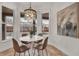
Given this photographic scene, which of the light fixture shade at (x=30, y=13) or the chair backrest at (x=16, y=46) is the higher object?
the light fixture shade at (x=30, y=13)

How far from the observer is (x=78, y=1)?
7.46 feet

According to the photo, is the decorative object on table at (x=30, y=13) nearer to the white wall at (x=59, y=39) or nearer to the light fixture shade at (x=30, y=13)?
the light fixture shade at (x=30, y=13)

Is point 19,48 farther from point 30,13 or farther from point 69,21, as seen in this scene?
point 69,21

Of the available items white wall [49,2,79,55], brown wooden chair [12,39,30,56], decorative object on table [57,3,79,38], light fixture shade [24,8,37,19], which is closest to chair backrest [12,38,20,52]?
brown wooden chair [12,39,30,56]

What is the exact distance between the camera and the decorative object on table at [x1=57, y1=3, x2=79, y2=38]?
88.0 inches

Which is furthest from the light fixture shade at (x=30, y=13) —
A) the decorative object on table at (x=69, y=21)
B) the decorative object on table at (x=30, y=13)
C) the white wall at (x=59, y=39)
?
the decorative object on table at (x=69, y=21)

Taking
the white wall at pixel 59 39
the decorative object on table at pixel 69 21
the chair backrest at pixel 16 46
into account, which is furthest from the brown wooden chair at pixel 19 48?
the decorative object on table at pixel 69 21

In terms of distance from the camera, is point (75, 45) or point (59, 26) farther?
point (59, 26)

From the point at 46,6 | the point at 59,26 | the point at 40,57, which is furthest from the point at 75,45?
the point at 46,6

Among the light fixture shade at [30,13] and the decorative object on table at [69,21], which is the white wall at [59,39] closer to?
the decorative object on table at [69,21]

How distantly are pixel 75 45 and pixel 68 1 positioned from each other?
0.80m

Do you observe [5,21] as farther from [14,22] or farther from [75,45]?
[75,45]

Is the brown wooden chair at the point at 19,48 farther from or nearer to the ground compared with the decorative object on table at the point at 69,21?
nearer to the ground

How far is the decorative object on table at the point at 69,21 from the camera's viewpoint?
2236mm
